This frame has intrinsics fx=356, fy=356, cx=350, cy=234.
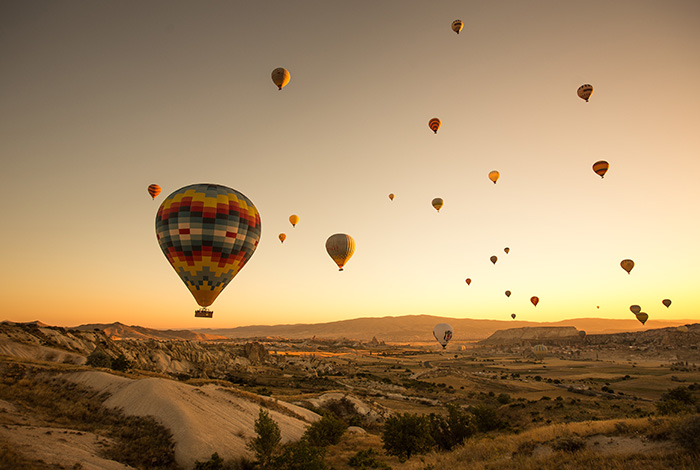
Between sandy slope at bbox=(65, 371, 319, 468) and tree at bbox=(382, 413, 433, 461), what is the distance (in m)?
7.95

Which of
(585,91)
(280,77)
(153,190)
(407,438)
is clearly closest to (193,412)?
(407,438)

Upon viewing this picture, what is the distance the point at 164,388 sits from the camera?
25844 millimetres

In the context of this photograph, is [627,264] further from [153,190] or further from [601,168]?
[153,190]

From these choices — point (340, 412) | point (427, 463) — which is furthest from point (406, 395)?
point (427, 463)

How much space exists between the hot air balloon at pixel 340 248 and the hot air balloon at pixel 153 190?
944 inches

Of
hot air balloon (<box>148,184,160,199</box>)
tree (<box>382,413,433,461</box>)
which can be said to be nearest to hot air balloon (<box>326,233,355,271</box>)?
hot air balloon (<box>148,184,160,199</box>)

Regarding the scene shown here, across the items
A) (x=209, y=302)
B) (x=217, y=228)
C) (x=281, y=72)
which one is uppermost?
(x=281, y=72)

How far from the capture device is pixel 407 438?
22469mm

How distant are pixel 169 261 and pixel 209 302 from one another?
18.2ft

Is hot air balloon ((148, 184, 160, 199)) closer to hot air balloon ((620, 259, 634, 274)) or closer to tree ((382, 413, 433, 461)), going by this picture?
tree ((382, 413, 433, 461))

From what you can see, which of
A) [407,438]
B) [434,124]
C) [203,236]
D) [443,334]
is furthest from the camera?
A: [443,334]

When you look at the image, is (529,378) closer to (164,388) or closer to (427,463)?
(427,463)

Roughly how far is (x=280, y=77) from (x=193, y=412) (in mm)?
34242

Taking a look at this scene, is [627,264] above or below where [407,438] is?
above
